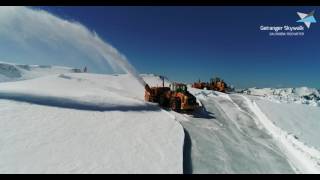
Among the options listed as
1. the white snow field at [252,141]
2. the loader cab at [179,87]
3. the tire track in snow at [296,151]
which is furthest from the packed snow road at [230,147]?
the loader cab at [179,87]

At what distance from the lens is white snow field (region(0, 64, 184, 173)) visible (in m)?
6.21

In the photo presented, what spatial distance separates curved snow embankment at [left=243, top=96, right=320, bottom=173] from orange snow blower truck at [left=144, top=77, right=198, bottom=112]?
4.43 meters

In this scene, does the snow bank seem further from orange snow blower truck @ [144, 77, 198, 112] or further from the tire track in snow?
the tire track in snow

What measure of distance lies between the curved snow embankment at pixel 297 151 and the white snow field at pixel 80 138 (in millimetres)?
4210

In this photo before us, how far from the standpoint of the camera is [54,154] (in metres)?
6.54

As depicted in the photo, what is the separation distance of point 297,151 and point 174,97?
24.7 feet

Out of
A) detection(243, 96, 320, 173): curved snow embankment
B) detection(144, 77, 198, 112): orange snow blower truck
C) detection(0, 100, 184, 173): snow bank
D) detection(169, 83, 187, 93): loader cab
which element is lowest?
detection(243, 96, 320, 173): curved snow embankment

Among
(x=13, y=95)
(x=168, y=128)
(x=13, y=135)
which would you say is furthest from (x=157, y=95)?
(x=13, y=135)

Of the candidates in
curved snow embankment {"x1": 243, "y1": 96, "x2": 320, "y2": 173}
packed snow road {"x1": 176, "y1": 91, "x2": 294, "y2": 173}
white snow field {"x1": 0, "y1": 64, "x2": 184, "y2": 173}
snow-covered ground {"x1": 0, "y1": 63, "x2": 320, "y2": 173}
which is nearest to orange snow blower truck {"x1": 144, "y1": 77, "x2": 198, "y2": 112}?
packed snow road {"x1": 176, "y1": 91, "x2": 294, "y2": 173}

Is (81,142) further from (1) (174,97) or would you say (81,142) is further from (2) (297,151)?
(2) (297,151)

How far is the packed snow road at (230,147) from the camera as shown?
7348 mm

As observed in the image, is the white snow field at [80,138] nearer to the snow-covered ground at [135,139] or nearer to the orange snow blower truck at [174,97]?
the snow-covered ground at [135,139]

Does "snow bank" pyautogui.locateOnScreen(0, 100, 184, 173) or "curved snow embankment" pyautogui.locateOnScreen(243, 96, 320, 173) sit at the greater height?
"snow bank" pyautogui.locateOnScreen(0, 100, 184, 173)
